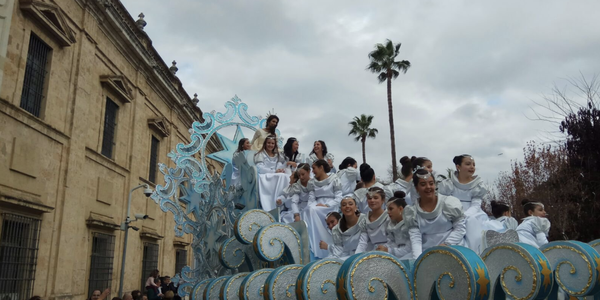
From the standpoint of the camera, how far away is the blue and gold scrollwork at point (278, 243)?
490cm

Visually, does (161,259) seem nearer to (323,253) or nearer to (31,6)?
(31,6)

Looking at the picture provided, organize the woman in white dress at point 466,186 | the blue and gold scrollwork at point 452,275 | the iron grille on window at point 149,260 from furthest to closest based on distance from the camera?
the iron grille on window at point 149,260
the woman in white dress at point 466,186
the blue and gold scrollwork at point 452,275

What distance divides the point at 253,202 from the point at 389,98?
18802mm

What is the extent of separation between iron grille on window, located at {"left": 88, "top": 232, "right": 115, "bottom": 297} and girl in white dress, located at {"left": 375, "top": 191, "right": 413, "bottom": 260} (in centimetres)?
1264

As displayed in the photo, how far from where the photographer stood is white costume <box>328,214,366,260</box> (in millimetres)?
5051

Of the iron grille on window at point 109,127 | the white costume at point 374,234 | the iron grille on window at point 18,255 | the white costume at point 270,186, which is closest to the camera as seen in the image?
the white costume at point 374,234

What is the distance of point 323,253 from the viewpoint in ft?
19.8

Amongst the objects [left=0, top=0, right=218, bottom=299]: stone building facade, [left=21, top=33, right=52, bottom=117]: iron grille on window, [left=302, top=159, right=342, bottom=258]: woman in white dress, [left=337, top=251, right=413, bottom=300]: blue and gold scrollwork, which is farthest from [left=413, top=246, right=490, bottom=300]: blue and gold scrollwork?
[left=21, top=33, right=52, bottom=117]: iron grille on window

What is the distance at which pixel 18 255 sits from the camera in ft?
37.9

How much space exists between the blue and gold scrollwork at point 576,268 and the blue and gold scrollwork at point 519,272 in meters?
0.22

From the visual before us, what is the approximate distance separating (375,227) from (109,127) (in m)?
14.2

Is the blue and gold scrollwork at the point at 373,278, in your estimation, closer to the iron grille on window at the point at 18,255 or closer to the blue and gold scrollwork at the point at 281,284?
the blue and gold scrollwork at the point at 281,284

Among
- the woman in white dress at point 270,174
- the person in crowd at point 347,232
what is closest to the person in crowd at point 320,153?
the woman in white dress at point 270,174

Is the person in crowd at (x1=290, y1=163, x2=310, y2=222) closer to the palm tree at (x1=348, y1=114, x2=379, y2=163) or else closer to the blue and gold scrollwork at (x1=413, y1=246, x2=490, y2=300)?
the blue and gold scrollwork at (x1=413, y1=246, x2=490, y2=300)
